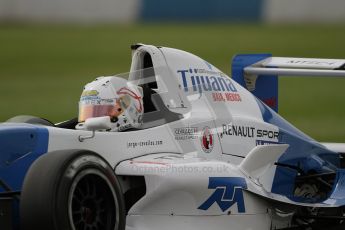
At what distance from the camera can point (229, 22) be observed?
45312 millimetres

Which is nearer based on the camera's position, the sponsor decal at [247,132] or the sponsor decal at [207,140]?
the sponsor decal at [207,140]

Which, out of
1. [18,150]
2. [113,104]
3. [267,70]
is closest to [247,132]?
[267,70]

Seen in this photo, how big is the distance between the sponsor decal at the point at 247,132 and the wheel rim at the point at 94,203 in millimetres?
2013

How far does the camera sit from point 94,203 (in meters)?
8.09

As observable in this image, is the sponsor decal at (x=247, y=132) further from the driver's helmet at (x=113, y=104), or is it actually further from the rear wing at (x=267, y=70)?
the driver's helmet at (x=113, y=104)

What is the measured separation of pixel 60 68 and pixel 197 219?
83.4ft

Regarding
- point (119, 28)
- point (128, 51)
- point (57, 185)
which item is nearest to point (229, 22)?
point (119, 28)

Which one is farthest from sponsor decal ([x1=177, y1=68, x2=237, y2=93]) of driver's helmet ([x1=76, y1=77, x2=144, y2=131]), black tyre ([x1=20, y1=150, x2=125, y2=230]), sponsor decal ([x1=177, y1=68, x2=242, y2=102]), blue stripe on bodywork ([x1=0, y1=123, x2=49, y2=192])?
blue stripe on bodywork ([x1=0, y1=123, x2=49, y2=192])

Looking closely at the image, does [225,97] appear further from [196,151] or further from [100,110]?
[100,110]

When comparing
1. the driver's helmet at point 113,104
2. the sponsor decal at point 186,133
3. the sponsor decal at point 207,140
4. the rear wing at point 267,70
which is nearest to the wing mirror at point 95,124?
the driver's helmet at point 113,104

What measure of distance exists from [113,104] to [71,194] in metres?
1.61

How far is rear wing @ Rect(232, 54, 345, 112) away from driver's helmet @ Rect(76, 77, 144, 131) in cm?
221

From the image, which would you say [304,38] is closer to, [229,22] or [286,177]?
[229,22]

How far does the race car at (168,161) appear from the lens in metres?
7.91
